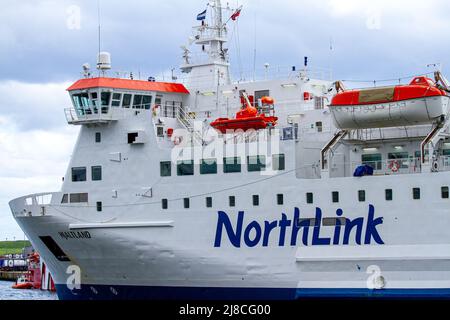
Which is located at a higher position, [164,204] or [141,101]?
[141,101]

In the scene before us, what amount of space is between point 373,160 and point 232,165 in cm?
439

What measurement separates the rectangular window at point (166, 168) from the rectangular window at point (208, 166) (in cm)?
121

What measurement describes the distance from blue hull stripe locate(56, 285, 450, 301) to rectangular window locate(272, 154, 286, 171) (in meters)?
3.68

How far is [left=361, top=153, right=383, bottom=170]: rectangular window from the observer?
2692 centimetres

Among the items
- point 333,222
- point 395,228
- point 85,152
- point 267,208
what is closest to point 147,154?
point 85,152

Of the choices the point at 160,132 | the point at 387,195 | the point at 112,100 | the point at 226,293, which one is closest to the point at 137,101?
the point at 112,100

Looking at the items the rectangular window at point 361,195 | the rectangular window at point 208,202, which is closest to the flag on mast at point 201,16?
the rectangular window at point 208,202

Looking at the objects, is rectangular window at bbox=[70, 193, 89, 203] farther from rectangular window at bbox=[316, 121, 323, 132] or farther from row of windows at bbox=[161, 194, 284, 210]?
rectangular window at bbox=[316, 121, 323, 132]

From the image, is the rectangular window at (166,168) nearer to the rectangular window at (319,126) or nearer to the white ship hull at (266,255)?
the white ship hull at (266,255)

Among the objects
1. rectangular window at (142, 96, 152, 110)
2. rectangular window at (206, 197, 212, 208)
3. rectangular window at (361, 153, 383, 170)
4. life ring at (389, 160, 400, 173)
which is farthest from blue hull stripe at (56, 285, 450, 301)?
rectangular window at (142, 96, 152, 110)

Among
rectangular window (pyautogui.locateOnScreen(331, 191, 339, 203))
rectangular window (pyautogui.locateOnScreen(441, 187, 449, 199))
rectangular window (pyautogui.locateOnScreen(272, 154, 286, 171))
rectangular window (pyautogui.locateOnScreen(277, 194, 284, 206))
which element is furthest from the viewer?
rectangular window (pyautogui.locateOnScreen(272, 154, 286, 171))

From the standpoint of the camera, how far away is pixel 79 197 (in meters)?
30.5

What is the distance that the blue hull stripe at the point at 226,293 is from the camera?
24.9m

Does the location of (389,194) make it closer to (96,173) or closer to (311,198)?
(311,198)
